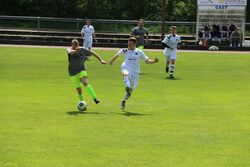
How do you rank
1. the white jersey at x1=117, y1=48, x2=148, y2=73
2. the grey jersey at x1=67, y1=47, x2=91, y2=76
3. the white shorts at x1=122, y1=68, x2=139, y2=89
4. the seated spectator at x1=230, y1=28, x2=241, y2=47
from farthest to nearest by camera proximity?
the seated spectator at x1=230, y1=28, x2=241, y2=47 → the grey jersey at x1=67, y1=47, x2=91, y2=76 → the white jersey at x1=117, y1=48, x2=148, y2=73 → the white shorts at x1=122, y1=68, x2=139, y2=89

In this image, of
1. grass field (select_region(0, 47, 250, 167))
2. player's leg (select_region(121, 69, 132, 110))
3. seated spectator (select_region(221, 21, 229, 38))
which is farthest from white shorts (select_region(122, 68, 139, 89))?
seated spectator (select_region(221, 21, 229, 38))

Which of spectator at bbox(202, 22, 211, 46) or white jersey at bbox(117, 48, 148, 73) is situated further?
spectator at bbox(202, 22, 211, 46)

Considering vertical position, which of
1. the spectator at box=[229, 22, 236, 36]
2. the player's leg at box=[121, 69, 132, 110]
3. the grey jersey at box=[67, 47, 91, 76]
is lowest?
the player's leg at box=[121, 69, 132, 110]

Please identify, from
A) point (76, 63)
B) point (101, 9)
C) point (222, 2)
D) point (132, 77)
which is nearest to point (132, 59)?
point (132, 77)

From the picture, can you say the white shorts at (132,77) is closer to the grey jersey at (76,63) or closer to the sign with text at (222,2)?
the grey jersey at (76,63)

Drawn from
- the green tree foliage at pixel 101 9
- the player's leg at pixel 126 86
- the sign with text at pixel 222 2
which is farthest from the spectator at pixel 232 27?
the player's leg at pixel 126 86

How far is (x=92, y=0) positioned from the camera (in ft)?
215

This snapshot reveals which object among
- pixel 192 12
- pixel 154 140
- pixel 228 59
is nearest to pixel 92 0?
pixel 192 12

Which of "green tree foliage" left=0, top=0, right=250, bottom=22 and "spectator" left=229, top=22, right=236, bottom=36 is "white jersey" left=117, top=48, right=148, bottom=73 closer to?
"spectator" left=229, top=22, right=236, bottom=36

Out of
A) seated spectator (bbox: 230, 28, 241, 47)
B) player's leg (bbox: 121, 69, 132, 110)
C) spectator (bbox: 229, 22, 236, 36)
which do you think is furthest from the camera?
spectator (bbox: 229, 22, 236, 36)

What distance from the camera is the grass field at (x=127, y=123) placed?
9.92 metres

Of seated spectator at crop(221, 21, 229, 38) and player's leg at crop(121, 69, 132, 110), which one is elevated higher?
seated spectator at crop(221, 21, 229, 38)

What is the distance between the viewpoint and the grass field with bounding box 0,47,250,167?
391 inches

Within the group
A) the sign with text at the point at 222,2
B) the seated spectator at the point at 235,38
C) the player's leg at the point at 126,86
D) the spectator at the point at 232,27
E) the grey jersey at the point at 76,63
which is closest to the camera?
the player's leg at the point at 126,86
